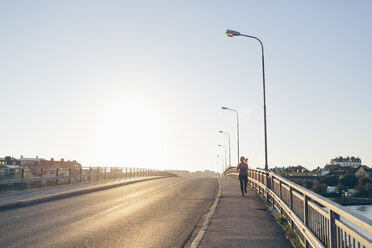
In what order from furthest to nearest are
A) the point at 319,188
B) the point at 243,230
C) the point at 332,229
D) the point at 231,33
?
the point at 319,188
the point at 231,33
the point at 243,230
the point at 332,229

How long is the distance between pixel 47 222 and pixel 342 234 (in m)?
7.87

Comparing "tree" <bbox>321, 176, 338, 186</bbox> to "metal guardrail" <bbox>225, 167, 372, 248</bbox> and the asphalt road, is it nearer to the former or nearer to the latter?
the asphalt road

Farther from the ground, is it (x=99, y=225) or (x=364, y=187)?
(x=99, y=225)

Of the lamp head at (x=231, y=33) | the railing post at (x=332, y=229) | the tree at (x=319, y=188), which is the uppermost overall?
the lamp head at (x=231, y=33)

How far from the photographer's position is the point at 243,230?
8.44m

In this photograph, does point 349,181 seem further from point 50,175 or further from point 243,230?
point 243,230

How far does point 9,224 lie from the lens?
9.13 m

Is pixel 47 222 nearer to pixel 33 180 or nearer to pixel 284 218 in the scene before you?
pixel 284 218

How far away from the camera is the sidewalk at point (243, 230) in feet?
23.5

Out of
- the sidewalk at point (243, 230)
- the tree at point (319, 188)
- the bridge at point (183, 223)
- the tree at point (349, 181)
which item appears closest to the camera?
the bridge at point (183, 223)

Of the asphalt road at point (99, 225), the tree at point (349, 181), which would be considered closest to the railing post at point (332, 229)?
the asphalt road at point (99, 225)

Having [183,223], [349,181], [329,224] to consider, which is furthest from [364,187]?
[329,224]

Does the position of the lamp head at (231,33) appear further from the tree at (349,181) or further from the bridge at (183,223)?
the tree at (349,181)

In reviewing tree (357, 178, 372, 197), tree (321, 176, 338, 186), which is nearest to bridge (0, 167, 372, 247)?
tree (357, 178, 372, 197)
